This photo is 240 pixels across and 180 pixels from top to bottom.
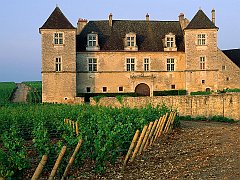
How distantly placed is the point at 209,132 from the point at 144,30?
2180 cm

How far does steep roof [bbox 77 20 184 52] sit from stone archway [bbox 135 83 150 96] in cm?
314

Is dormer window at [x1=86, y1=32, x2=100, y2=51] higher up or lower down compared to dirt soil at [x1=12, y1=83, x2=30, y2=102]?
higher up

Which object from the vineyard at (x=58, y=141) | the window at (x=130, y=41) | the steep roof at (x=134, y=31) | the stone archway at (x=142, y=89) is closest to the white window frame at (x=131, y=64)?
the steep roof at (x=134, y=31)

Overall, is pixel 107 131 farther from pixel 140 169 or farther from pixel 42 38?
pixel 42 38

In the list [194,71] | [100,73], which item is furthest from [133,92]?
[194,71]

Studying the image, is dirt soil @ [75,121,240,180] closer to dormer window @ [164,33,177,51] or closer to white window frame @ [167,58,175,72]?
white window frame @ [167,58,175,72]

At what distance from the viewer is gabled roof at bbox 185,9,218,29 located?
35562 mm

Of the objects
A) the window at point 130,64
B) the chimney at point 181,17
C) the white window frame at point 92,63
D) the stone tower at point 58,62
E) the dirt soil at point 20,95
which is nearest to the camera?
the stone tower at point 58,62

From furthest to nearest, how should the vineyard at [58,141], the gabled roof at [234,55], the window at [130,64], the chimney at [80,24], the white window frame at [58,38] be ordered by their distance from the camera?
the gabled roof at [234,55]
the chimney at [80,24]
the window at [130,64]
the white window frame at [58,38]
the vineyard at [58,141]

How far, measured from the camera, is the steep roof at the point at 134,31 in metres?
36.2

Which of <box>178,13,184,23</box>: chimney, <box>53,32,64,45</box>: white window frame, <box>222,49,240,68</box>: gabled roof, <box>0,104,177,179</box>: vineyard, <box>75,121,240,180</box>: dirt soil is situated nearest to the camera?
<box>0,104,177,179</box>: vineyard

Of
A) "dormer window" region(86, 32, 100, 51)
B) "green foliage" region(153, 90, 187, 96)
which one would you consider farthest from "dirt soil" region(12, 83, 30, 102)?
"green foliage" region(153, 90, 187, 96)

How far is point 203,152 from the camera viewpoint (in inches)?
482

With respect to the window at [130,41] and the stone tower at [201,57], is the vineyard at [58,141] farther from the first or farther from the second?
the window at [130,41]
